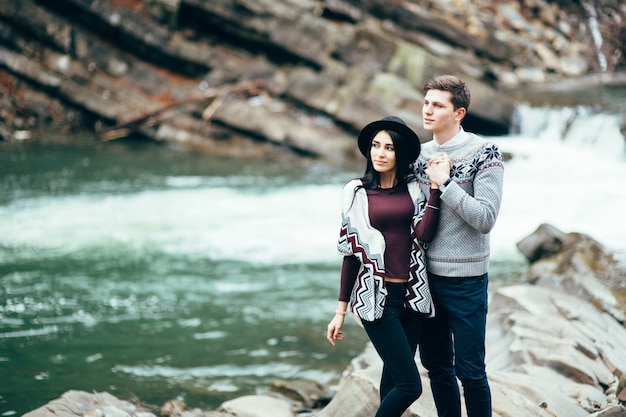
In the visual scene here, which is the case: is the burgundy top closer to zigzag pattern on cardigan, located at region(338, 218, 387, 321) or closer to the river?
zigzag pattern on cardigan, located at region(338, 218, 387, 321)

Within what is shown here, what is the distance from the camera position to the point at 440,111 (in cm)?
386

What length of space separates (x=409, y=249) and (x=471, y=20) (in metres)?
23.5

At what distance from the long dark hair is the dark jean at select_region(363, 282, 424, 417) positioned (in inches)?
22.1

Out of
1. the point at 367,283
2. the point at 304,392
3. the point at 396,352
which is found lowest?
the point at 304,392

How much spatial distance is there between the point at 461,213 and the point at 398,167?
46cm

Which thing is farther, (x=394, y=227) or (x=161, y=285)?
(x=161, y=285)

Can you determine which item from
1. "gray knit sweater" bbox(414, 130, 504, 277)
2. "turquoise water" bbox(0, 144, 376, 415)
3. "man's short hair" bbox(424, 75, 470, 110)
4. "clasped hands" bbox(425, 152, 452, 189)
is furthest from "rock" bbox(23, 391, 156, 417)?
"man's short hair" bbox(424, 75, 470, 110)

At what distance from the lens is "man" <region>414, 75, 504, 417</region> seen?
149 inches

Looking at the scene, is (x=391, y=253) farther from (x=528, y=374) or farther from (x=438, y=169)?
(x=528, y=374)

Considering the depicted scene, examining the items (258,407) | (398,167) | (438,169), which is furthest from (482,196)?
(258,407)

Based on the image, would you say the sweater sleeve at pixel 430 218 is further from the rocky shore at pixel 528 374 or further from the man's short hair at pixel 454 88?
the rocky shore at pixel 528 374

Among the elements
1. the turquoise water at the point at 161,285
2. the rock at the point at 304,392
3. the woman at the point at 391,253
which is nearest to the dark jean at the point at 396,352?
the woman at the point at 391,253

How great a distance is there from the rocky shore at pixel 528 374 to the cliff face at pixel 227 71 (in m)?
11.3

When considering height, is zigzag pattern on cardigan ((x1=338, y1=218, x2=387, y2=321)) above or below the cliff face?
below
